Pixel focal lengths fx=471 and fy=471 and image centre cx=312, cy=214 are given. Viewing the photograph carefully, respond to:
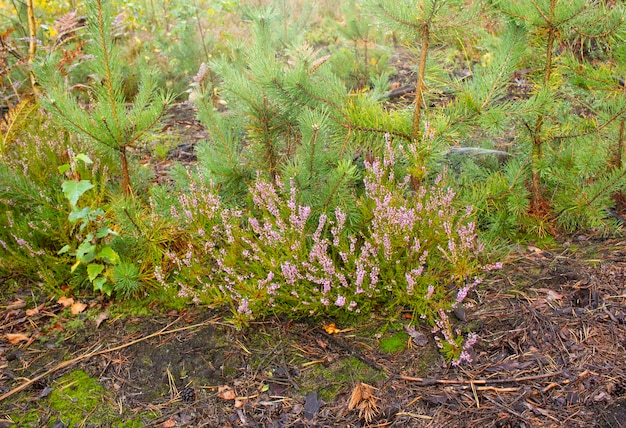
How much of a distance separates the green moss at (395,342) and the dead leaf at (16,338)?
6.40ft

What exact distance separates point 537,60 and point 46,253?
11.5ft

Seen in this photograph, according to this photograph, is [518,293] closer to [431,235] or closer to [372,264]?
[431,235]

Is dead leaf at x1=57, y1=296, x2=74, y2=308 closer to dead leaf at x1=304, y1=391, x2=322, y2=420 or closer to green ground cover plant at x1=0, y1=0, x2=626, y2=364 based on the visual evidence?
green ground cover plant at x1=0, y1=0, x2=626, y2=364

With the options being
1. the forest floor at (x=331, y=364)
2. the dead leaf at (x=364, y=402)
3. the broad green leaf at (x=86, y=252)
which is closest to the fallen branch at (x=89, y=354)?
the forest floor at (x=331, y=364)

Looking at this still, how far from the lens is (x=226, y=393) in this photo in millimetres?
2244

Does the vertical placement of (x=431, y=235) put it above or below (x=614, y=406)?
above

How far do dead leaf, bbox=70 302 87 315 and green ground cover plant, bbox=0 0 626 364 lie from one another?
130 millimetres

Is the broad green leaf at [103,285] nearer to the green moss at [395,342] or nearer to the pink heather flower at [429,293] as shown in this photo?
the green moss at [395,342]

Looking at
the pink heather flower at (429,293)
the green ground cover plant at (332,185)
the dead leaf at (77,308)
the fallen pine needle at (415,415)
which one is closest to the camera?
the fallen pine needle at (415,415)

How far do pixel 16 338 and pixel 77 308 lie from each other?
0.33 meters

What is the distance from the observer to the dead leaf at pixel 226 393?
222 centimetres

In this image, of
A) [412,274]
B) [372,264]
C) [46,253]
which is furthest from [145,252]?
[412,274]

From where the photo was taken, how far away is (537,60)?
3.30 meters

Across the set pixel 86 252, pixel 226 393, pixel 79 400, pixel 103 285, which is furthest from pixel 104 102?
pixel 226 393
